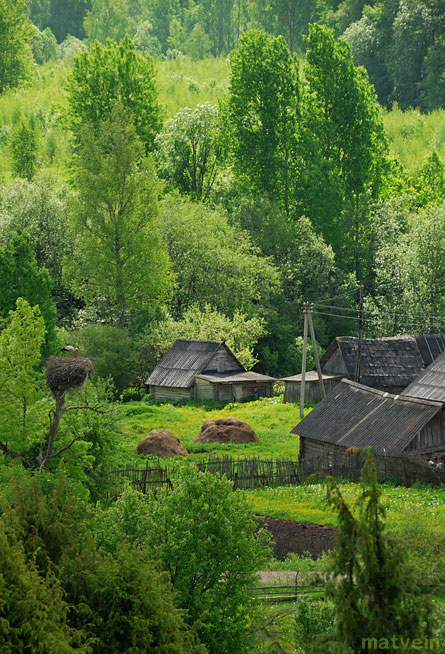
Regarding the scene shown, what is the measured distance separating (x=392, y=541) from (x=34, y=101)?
8450 centimetres

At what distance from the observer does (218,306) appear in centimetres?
5878

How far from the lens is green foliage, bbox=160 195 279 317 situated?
5856 cm

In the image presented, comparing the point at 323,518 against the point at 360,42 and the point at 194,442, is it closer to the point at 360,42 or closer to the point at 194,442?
the point at 194,442

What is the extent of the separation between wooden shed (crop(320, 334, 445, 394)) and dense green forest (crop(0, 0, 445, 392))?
6.33 m

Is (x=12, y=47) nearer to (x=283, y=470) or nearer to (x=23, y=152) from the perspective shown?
(x=23, y=152)

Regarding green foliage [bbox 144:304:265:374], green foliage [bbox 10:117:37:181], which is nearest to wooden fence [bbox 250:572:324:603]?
green foliage [bbox 144:304:265:374]

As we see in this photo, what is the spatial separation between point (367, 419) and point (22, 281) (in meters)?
18.3

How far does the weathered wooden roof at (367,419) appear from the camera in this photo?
31062 millimetres

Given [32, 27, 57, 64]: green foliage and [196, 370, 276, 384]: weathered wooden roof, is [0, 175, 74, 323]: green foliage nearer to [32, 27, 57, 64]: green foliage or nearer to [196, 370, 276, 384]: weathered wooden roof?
[196, 370, 276, 384]: weathered wooden roof

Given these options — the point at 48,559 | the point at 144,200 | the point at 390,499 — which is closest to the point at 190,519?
the point at 48,559

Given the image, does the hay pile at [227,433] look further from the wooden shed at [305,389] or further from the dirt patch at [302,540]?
the dirt patch at [302,540]

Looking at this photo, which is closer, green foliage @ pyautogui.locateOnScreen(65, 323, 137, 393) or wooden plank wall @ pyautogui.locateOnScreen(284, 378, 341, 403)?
wooden plank wall @ pyautogui.locateOnScreen(284, 378, 341, 403)

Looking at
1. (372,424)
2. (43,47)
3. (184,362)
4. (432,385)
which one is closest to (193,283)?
(184,362)

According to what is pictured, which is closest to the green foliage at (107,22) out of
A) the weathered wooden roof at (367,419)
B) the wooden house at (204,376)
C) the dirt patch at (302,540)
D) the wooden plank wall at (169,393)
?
Answer: the wooden house at (204,376)
